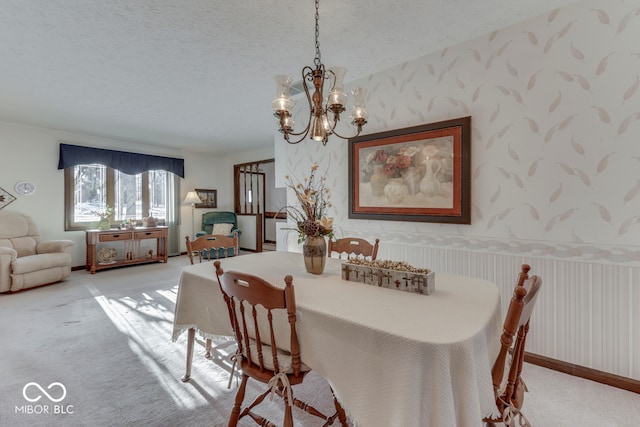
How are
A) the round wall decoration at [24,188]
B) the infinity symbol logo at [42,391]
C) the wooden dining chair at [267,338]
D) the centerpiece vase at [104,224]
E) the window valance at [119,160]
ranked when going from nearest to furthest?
1. the wooden dining chair at [267,338]
2. the infinity symbol logo at [42,391]
3. the round wall decoration at [24,188]
4. the window valance at [119,160]
5. the centerpiece vase at [104,224]

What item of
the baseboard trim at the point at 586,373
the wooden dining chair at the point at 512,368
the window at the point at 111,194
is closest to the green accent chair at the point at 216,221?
the window at the point at 111,194

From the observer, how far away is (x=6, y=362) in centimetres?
220

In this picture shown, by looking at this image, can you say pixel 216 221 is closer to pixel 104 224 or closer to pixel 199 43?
pixel 104 224

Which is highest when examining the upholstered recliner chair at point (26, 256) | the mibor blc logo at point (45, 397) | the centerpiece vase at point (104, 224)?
the centerpiece vase at point (104, 224)

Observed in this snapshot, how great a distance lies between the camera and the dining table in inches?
35.4

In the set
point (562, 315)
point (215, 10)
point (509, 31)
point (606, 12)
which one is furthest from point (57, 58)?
point (562, 315)

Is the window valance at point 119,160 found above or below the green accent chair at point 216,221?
above

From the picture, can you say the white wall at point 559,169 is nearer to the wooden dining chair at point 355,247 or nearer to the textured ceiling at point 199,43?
the textured ceiling at point 199,43

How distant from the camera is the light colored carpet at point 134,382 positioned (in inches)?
64.9

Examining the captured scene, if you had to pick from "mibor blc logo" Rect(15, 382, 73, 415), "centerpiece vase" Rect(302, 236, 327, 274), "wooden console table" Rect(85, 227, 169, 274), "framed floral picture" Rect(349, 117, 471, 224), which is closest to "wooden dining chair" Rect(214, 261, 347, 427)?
"centerpiece vase" Rect(302, 236, 327, 274)

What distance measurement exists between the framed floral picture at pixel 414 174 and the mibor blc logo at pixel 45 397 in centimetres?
267

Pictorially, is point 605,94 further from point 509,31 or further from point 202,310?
point 202,310

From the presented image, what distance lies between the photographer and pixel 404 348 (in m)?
0.93

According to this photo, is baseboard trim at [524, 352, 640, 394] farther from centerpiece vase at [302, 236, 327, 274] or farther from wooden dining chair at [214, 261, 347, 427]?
centerpiece vase at [302, 236, 327, 274]
